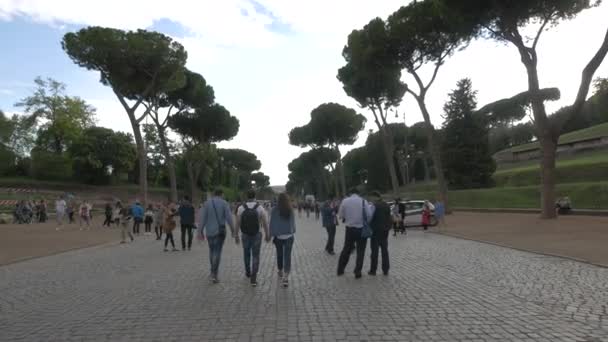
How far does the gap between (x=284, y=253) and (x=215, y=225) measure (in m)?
1.29

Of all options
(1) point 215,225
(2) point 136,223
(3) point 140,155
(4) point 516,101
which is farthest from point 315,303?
(4) point 516,101

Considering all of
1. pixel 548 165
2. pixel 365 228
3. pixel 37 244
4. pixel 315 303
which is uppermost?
pixel 548 165

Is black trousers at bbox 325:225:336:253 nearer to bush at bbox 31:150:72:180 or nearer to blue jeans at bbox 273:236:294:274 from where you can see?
blue jeans at bbox 273:236:294:274

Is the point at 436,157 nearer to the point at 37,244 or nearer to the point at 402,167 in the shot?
the point at 37,244

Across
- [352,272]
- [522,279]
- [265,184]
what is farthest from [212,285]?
[265,184]

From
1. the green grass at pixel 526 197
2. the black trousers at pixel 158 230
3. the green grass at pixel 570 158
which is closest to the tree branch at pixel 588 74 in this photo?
the green grass at pixel 526 197

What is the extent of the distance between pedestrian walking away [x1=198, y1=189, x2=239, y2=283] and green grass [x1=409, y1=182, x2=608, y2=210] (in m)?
24.7

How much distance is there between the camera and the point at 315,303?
22.4 feet

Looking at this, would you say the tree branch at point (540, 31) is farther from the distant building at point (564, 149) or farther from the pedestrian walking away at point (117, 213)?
the distant building at point (564, 149)

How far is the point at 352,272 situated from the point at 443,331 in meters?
4.56

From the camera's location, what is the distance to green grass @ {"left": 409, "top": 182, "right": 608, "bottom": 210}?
30344 mm

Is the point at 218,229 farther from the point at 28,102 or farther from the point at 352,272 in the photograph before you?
the point at 28,102

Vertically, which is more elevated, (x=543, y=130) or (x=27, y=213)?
(x=543, y=130)

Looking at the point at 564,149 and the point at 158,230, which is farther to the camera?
the point at 564,149
